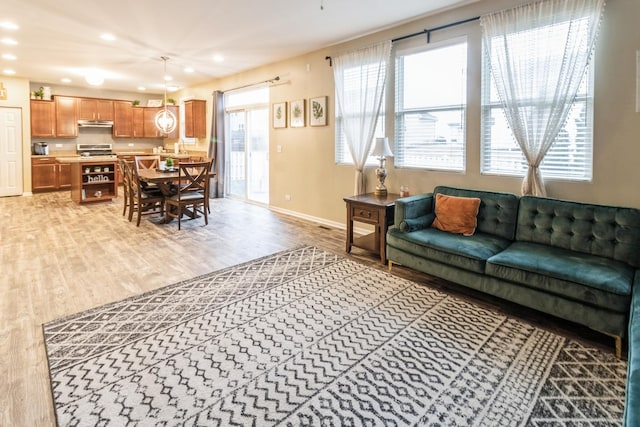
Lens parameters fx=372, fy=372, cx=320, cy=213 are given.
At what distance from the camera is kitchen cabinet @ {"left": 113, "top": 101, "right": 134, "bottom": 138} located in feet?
34.3

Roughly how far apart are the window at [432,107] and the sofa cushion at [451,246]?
3.75ft

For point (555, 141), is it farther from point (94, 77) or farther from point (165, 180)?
point (94, 77)

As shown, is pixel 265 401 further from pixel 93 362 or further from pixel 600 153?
pixel 600 153

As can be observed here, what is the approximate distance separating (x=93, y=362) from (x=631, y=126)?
4323 mm

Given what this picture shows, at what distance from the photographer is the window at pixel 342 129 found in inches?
197

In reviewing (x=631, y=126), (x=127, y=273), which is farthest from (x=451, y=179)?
(x=127, y=273)

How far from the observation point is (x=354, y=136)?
5.17 m

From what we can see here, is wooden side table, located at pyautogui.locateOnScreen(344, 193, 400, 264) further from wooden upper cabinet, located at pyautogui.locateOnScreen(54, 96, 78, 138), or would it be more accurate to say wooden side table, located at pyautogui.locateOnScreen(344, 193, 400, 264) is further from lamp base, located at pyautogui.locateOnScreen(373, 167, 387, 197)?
wooden upper cabinet, located at pyautogui.locateOnScreen(54, 96, 78, 138)

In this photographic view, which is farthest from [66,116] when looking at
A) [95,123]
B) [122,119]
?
[122,119]

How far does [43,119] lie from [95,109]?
49.4 inches

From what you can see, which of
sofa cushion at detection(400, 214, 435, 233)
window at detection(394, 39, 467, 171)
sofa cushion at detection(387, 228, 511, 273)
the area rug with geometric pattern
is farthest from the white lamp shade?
the area rug with geometric pattern

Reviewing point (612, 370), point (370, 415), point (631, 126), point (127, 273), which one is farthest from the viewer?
point (127, 273)

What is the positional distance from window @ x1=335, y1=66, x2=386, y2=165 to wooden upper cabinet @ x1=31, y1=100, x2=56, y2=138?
26.4 feet

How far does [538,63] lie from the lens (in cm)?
339
